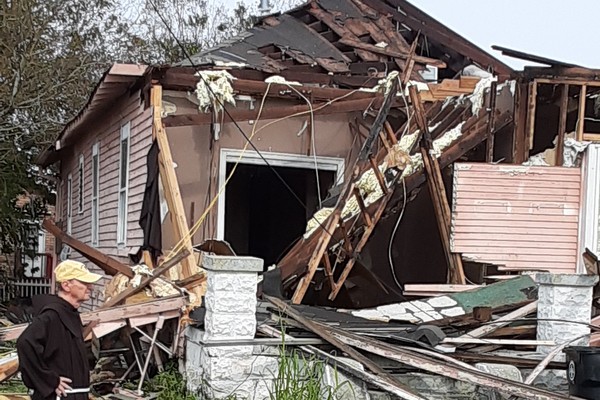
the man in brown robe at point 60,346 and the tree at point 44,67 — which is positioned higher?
the tree at point 44,67

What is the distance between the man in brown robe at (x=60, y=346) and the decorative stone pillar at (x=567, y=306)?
3.76 meters

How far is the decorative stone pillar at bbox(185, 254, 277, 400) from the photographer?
5.63m

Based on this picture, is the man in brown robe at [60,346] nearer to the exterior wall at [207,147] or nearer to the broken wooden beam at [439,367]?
the broken wooden beam at [439,367]

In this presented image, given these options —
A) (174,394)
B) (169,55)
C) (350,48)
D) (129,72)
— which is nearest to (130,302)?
(174,394)

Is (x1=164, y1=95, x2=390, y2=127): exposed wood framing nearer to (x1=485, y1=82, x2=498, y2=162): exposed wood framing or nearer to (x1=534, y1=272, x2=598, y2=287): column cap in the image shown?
(x1=485, y1=82, x2=498, y2=162): exposed wood framing

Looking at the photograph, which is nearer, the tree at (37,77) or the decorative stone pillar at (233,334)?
the decorative stone pillar at (233,334)

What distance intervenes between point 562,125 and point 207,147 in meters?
4.76

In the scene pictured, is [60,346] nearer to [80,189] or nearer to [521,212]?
[521,212]

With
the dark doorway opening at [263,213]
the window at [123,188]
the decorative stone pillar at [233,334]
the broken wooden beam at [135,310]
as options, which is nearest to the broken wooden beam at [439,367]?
the decorative stone pillar at [233,334]

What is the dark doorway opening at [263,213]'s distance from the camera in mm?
15202

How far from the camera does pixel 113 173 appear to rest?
12.7 meters

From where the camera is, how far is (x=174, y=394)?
20.6 feet

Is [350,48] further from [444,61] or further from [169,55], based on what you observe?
[169,55]

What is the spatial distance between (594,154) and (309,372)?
5564 mm
